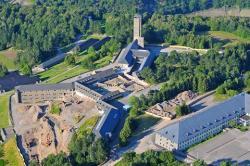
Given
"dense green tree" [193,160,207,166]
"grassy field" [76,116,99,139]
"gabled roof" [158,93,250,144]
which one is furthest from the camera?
"grassy field" [76,116,99,139]

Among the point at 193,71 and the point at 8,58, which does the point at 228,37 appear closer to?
the point at 193,71

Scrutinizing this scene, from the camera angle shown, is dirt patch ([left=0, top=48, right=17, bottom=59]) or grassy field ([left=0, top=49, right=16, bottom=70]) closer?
grassy field ([left=0, top=49, right=16, bottom=70])

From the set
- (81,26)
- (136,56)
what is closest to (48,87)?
(136,56)

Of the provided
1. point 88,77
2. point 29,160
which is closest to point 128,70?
point 88,77

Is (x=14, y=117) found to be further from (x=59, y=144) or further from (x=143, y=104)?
(x=143, y=104)

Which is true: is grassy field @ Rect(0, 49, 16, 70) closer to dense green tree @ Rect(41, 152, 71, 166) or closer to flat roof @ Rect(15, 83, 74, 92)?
flat roof @ Rect(15, 83, 74, 92)

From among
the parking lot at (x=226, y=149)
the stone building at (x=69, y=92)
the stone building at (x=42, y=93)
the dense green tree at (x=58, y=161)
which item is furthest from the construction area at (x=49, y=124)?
the parking lot at (x=226, y=149)

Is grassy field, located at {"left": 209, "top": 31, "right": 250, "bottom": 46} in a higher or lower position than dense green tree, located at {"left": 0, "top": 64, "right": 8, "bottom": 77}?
higher

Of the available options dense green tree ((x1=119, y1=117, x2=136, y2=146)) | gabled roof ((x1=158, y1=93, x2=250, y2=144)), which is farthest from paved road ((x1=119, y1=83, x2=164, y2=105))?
gabled roof ((x1=158, y1=93, x2=250, y2=144))
